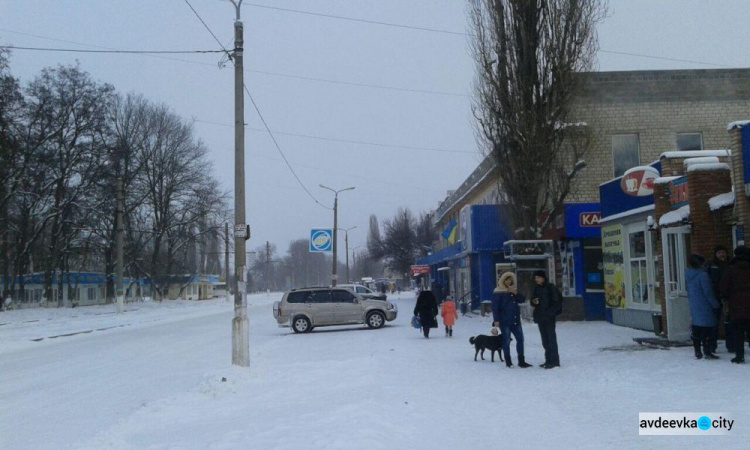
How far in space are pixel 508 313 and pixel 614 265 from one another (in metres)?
9.52

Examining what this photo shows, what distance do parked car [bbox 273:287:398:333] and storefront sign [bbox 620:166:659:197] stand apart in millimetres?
10197

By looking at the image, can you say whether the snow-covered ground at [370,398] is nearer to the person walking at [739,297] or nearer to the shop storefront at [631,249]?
the person walking at [739,297]

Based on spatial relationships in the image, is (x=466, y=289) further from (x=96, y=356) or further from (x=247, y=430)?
(x=247, y=430)

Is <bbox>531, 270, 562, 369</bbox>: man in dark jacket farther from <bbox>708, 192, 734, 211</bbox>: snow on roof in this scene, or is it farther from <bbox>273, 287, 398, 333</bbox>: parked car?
<bbox>273, 287, 398, 333</bbox>: parked car

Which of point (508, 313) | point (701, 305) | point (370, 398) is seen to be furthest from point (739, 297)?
point (370, 398)

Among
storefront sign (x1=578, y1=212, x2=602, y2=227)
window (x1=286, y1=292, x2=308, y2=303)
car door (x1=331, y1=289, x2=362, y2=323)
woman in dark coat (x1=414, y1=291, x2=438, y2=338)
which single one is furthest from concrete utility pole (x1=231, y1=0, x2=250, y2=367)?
storefront sign (x1=578, y1=212, x2=602, y2=227)

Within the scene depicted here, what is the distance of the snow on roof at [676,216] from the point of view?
47.3ft

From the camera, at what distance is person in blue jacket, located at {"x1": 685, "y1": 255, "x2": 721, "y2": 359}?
461 inches

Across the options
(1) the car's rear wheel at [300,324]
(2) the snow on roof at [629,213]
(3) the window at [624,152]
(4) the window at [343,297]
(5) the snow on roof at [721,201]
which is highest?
(3) the window at [624,152]

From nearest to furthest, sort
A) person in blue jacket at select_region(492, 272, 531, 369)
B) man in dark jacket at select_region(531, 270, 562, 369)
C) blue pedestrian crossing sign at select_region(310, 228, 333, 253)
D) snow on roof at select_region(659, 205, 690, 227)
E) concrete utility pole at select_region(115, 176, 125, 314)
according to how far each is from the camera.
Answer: man in dark jacket at select_region(531, 270, 562, 369), person in blue jacket at select_region(492, 272, 531, 369), snow on roof at select_region(659, 205, 690, 227), concrete utility pole at select_region(115, 176, 125, 314), blue pedestrian crossing sign at select_region(310, 228, 333, 253)

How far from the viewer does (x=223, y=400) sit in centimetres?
1039

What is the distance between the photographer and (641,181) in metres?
17.2

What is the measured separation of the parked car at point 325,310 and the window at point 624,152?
1048 cm

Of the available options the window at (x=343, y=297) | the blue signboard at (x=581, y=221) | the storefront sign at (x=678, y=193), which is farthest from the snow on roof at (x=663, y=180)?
the window at (x=343, y=297)
